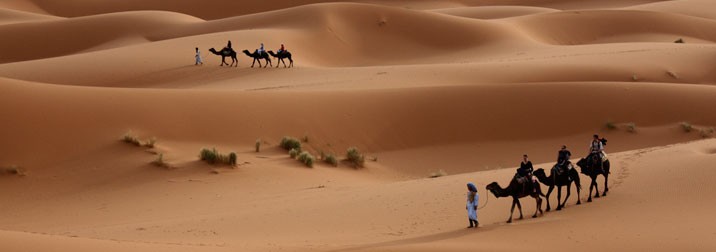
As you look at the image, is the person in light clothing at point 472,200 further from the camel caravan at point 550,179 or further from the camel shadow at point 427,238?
the camel shadow at point 427,238

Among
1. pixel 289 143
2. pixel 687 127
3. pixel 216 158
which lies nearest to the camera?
pixel 216 158

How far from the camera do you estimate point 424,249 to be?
1396 cm

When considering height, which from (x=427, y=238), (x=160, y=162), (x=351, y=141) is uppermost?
(x=351, y=141)

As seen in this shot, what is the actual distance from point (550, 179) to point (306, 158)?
29.8ft

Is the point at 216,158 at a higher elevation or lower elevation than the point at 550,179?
higher

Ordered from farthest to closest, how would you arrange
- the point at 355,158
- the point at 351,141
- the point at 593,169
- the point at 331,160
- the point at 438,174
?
the point at 351,141 → the point at 355,158 → the point at 331,160 → the point at 438,174 → the point at 593,169

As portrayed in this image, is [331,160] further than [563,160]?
Yes

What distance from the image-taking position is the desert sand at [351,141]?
1641 centimetres

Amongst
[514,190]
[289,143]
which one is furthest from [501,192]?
[289,143]

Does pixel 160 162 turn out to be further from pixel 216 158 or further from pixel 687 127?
pixel 687 127

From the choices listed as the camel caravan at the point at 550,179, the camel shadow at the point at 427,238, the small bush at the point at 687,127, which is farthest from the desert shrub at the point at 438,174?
the small bush at the point at 687,127

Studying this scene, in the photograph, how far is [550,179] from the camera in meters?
17.2

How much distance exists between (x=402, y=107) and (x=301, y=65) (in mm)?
17731

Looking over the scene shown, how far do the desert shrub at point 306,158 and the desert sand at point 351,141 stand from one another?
17cm
